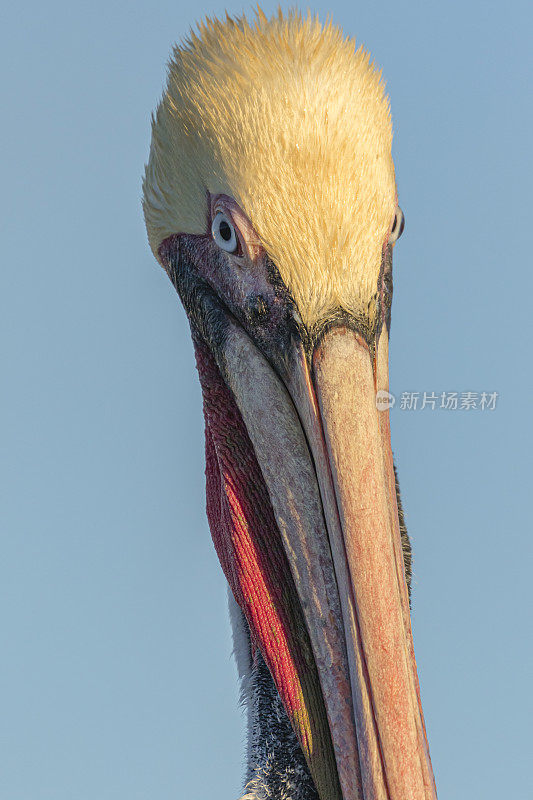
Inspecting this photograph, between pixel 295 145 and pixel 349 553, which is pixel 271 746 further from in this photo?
pixel 295 145

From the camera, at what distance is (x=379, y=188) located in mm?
2820

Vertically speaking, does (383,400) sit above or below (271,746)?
above

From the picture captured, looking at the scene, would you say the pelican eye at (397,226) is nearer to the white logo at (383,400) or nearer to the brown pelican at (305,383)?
the brown pelican at (305,383)

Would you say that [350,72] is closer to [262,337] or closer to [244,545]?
[262,337]

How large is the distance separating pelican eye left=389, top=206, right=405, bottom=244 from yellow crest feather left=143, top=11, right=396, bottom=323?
11cm

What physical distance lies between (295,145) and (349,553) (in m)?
1.28

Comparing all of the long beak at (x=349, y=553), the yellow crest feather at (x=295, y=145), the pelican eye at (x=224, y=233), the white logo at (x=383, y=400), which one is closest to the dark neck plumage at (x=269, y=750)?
the long beak at (x=349, y=553)

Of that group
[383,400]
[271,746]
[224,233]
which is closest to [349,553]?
[383,400]

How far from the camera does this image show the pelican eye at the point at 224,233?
9.64 feet

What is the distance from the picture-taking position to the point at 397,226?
3.05m

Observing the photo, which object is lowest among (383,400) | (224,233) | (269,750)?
(269,750)

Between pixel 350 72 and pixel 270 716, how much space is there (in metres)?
2.24

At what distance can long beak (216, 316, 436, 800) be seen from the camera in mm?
2469

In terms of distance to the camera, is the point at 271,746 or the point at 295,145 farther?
the point at 271,746
